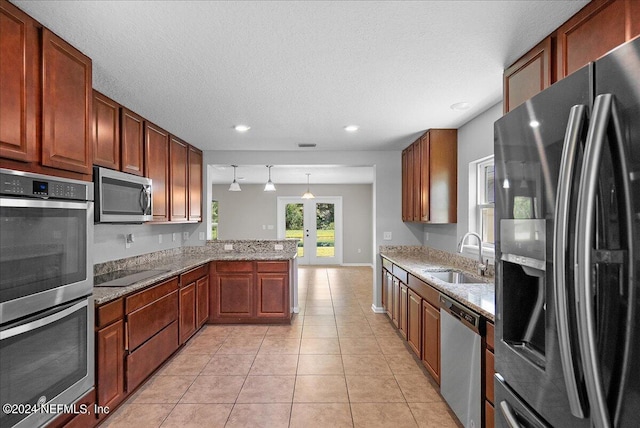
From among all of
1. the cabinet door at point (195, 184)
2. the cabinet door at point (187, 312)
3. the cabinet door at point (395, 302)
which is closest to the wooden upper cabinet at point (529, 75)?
the cabinet door at point (395, 302)

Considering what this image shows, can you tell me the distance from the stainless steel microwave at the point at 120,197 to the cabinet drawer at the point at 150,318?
0.74 meters

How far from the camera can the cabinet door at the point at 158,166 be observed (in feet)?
10.9

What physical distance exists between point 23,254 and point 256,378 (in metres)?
2.00

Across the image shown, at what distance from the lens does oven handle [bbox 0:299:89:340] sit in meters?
1.46

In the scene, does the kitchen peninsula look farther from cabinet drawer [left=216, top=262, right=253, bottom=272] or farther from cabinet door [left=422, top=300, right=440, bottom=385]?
cabinet door [left=422, top=300, right=440, bottom=385]

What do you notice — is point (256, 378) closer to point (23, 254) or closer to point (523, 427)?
point (23, 254)

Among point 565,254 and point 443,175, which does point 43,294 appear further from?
point 443,175

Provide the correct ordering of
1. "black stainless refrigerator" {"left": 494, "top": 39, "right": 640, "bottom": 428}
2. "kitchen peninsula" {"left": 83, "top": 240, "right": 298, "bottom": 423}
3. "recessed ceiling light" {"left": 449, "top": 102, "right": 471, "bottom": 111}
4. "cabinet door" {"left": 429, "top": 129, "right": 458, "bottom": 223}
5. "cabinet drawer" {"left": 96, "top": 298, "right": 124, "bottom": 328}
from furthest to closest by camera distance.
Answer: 1. "cabinet door" {"left": 429, "top": 129, "right": 458, "bottom": 223}
2. "recessed ceiling light" {"left": 449, "top": 102, "right": 471, "bottom": 111}
3. "kitchen peninsula" {"left": 83, "top": 240, "right": 298, "bottom": 423}
4. "cabinet drawer" {"left": 96, "top": 298, "right": 124, "bottom": 328}
5. "black stainless refrigerator" {"left": 494, "top": 39, "right": 640, "bottom": 428}

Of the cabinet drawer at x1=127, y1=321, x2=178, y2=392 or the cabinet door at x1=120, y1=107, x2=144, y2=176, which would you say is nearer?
the cabinet drawer at x1=127, y1=321, x2=178, y2=392

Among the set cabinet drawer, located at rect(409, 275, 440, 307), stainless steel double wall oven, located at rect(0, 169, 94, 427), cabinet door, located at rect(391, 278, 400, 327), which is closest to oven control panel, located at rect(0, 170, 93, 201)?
stainless steel double wall oven, located at rect(0, 169, 94, 427)

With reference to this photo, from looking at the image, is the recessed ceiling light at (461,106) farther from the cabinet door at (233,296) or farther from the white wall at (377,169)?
the cabinet door at (233,296)

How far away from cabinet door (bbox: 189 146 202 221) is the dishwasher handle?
330 centimetres

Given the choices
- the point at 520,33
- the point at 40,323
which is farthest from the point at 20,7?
the point at 520,33

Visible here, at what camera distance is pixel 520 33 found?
5.69 feet
